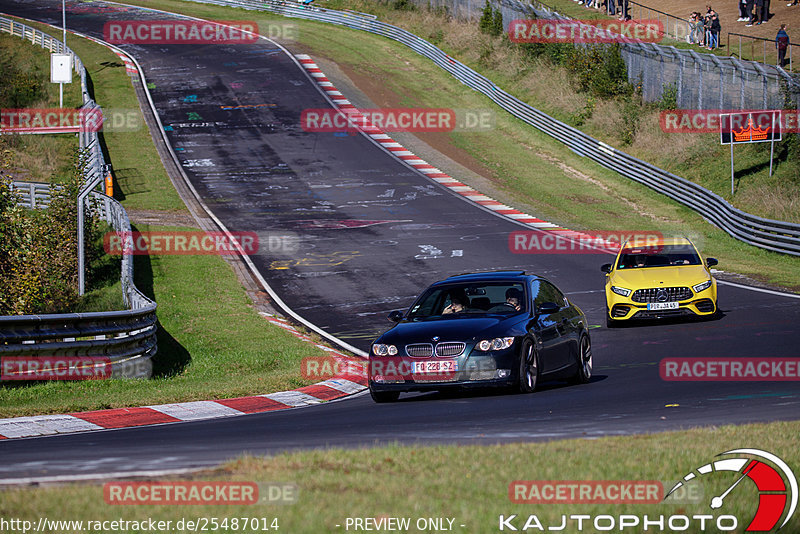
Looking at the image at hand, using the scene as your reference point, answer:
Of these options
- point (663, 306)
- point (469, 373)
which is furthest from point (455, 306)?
point (663, 306)

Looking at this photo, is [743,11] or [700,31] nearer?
[700,31]

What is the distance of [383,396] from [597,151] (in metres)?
33.3

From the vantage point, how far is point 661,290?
704 inches

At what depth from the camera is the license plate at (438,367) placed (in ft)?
36.6

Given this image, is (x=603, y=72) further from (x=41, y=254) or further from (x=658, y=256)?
(x=41, y=254)

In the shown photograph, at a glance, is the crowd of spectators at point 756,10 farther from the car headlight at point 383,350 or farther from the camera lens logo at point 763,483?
the camera lens logo at point 763,483

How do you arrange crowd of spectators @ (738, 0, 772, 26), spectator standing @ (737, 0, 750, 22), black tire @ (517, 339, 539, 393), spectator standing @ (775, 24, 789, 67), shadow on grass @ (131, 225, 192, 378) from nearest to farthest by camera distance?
black tire @ (517, 339, 539, 393), shadow on grass @ (131, 225, 192, 378), spectator standing @ (775, 24, 789, 67), crowd of spectators @ (738, 0, 772, 26), spectator standing @ (737, 0, 750, 22)

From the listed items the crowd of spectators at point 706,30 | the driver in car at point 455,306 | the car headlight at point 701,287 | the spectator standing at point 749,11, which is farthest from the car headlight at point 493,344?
the spectator standing at point 749,11

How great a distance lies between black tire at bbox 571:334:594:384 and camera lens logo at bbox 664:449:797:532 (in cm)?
627

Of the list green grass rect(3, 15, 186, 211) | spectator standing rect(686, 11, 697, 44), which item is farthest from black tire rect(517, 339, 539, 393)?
spectator standing rect(686, 11, 697, 44)

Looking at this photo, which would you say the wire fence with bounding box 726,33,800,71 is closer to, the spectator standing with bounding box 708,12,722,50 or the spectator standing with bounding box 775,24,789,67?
the spectator standing with bounding box 708,12,722,50

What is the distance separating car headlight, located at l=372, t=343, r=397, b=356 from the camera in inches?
450

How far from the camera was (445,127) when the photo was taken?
48.0m

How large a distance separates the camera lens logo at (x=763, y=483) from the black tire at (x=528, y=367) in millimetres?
4858
